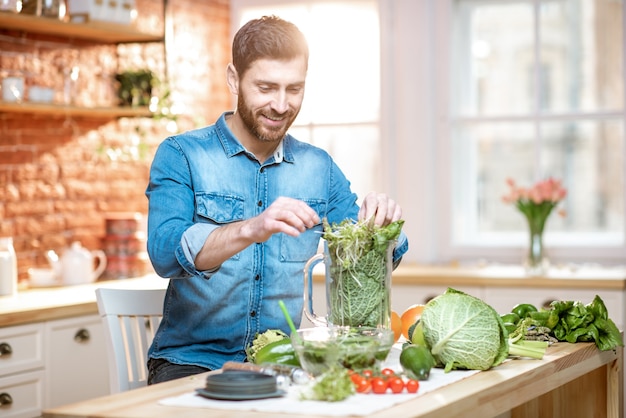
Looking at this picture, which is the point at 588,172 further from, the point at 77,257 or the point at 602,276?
the point at 77,257

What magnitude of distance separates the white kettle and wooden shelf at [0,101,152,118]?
23.2 inches

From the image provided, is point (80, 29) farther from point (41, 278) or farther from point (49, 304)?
point (49, 304)

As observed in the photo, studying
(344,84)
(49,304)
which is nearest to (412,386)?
(49,304)

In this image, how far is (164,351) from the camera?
2.52 m

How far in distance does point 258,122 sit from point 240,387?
0.86m

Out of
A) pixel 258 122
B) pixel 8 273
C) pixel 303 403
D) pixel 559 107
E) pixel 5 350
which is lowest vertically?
pixel 5 350

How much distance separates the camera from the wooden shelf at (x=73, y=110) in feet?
13.6

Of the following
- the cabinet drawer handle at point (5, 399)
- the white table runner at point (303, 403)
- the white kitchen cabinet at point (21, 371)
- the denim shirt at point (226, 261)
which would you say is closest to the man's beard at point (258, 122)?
the denim shirt at point (226, 261)

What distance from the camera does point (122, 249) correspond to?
466cm

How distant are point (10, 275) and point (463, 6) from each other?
2695mm

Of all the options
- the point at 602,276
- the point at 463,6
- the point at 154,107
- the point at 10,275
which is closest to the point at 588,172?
the point at 463,6

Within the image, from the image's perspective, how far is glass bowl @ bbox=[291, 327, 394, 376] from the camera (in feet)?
6.15

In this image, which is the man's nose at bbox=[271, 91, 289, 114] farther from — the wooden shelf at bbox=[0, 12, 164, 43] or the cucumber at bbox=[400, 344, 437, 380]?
the wooden shelf at bbox=[0, 12, 164, 43]

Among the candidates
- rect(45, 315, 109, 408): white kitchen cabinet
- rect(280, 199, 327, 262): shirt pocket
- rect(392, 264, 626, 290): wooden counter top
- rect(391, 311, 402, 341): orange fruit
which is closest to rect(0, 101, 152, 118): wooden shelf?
rect(45, 315, 109, 408): white kitchen cabinet
